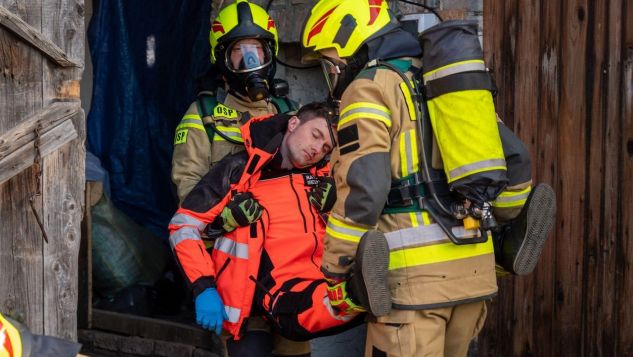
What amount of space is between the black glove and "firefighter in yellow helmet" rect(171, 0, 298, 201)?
0.56 meters

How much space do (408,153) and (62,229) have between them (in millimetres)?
1395

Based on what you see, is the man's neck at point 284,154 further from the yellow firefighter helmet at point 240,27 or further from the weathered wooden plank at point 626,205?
the weathered wooden plank at point 626,205

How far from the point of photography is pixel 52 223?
158 inches

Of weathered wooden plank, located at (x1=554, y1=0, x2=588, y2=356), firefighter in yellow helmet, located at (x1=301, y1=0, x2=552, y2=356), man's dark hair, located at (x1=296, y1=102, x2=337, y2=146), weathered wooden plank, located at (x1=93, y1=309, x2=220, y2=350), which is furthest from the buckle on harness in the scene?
weathered wooden plank, located at (x1=93, y1=309, x2=220, y2=350)

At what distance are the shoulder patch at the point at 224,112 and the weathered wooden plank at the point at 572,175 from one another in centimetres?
167

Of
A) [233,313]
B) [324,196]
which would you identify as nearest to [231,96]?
[324,196]

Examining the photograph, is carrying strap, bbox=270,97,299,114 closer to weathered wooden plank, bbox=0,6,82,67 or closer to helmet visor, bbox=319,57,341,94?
helmet visor, bbox=319,57,341,94

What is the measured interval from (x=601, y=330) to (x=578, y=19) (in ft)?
5.14

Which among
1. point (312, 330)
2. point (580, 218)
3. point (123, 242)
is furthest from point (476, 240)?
point (123, 242)

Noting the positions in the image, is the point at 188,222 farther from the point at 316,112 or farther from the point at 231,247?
the point at 316,112

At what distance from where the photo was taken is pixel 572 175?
521cm

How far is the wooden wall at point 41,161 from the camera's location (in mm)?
3840

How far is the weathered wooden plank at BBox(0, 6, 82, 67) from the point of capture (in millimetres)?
3746

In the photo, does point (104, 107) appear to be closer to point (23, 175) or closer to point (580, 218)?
point (23, 175)
